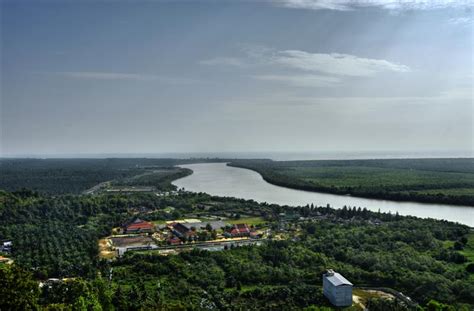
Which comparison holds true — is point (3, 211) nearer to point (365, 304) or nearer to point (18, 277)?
point (18, 277)

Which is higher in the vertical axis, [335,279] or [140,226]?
[335,279]

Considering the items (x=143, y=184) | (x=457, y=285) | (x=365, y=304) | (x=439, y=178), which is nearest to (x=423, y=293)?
(x=457, y=285)

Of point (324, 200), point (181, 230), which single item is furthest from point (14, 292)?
point (324, 200)

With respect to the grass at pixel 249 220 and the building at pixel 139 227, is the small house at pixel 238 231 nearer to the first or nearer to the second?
the grass at pixel 249 220

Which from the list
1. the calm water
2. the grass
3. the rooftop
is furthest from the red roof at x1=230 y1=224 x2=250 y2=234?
the calm water

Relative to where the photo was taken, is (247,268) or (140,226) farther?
(140,226)

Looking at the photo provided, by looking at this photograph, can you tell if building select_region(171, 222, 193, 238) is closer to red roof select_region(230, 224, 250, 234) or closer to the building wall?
red roof select_region(230, 224, 250, 234)

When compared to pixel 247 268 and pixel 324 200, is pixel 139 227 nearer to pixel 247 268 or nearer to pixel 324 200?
pixel 247 268
